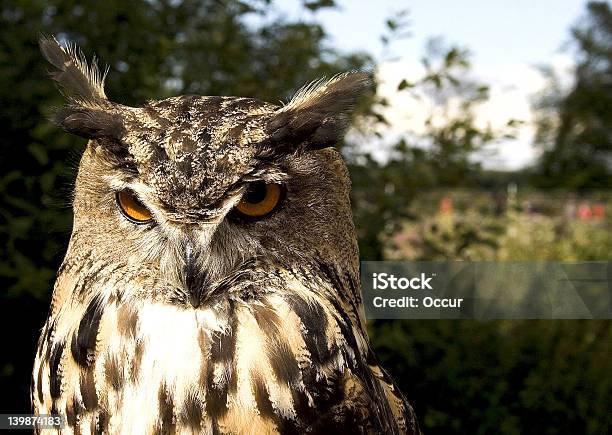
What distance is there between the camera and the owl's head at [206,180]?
1.13 meters

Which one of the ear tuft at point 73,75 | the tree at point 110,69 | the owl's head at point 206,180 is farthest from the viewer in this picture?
the tree at point 110,69

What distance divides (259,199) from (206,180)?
5.6 inches

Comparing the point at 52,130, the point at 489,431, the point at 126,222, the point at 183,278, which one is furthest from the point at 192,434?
the point at 489,431

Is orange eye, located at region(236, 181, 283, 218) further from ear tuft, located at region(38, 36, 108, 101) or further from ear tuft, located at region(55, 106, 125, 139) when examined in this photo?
ear tuft, located at region(38, 36, 108, 101)

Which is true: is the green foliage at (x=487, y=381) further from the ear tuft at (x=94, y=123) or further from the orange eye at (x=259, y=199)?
the ear tuft at (x=94, y=123)

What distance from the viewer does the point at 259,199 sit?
1216 mm

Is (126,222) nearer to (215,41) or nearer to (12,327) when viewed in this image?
(12,327)

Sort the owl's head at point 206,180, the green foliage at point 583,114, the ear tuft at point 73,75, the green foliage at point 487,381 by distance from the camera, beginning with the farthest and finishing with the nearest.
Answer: the green foliage at point 583,114 → the green foliage at point 487,381 → the ear tuft at point 73,75 → the owl's head at point 206,180

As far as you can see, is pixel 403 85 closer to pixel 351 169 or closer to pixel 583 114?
pixel 351 169

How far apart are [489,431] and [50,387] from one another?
2.40 metres

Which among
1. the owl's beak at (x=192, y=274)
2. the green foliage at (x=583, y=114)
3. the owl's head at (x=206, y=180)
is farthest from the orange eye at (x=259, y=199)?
the green foliage at (x=583, y=114)

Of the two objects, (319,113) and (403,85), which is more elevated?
(403,85)

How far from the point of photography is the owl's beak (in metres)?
1.17

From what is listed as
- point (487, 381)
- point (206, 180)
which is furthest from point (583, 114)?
point (206, 180)
